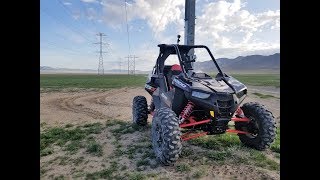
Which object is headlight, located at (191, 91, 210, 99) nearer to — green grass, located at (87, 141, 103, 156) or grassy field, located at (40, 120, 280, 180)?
grassy field, located at (40, 120, 280, 180)

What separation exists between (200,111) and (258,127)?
1.38 metres

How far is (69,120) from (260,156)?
768 centimetres

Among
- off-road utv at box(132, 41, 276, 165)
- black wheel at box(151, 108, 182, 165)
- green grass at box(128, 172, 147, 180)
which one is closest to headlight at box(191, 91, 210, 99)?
off-road utv at box(132, 41, 276, 165)

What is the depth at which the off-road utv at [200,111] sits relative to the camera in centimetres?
617

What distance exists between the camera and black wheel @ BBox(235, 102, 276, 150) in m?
6.82

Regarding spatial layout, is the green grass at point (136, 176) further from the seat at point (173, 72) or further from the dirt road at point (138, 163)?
the seat at point (173, 72)
